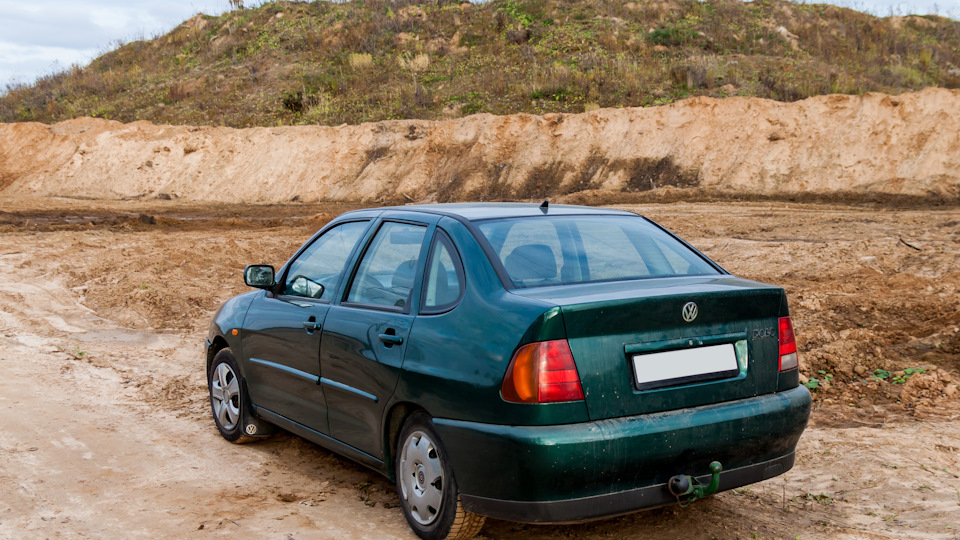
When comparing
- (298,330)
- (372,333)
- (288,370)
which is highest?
(372,333)

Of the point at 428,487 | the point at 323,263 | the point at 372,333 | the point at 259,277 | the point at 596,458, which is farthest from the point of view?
the point at 259,277

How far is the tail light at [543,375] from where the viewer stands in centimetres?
299

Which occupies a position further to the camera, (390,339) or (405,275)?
(405,275)

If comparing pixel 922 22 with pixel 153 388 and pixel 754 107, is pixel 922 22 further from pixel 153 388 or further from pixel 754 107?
pixel 153 388

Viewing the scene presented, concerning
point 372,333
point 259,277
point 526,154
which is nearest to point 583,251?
point 372,333

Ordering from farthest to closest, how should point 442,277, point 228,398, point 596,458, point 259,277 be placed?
1. point 228,398
2. point 259,277
3. point 442,277
4. point 596,458

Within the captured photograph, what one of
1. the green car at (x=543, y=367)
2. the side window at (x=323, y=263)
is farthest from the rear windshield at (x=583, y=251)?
the side window at (x=323, y=263)

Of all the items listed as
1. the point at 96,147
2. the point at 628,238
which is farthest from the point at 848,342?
the point at 96,147

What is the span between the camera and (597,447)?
→ 117 inches

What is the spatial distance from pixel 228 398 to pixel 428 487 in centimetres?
229

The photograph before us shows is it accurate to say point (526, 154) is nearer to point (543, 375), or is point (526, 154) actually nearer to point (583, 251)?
point (583, 251)

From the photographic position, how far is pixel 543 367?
118 inches

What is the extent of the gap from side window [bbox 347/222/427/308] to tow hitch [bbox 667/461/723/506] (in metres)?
1.39

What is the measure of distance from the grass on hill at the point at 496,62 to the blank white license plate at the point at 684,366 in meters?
22.4
